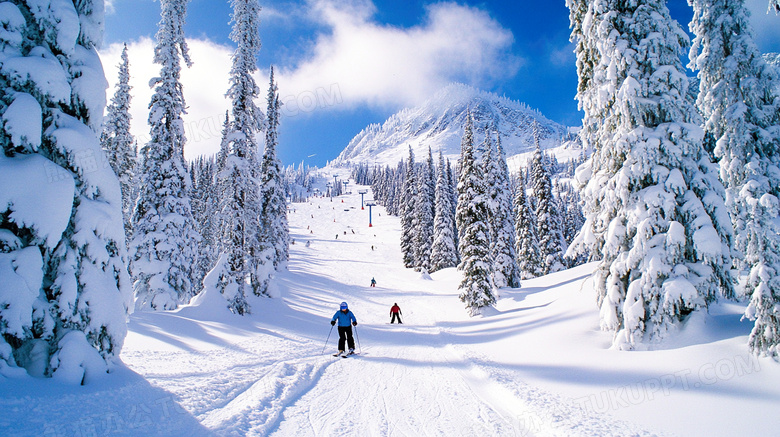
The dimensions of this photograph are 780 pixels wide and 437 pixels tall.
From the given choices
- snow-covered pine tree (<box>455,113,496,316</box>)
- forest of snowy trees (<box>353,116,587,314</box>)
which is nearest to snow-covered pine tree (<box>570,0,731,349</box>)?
snow-covered pine tree (<box>455,113,496,316</box>)

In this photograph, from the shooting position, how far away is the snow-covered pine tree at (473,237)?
2025 cm

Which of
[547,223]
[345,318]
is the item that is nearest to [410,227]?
[547,223]

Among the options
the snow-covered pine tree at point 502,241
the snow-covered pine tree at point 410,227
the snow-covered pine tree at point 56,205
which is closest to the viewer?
the snow-covered pine tree at point 56,205

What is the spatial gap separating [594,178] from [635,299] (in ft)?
11.7

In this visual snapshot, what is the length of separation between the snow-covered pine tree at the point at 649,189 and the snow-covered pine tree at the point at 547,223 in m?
28.7

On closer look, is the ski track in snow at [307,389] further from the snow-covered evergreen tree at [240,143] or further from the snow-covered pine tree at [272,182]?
the snow-covered pine tree at [272,182]

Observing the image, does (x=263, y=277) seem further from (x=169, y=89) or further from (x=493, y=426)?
(x=493, y=426)

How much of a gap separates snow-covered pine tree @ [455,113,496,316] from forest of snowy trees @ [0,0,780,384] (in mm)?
10468

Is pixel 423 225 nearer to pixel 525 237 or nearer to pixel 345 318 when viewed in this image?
pixel 525 237

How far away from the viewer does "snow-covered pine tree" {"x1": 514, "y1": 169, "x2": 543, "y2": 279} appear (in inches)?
1449

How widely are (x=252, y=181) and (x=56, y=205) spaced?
15007 millimetres

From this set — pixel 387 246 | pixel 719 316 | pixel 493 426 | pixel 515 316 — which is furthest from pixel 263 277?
pixel 387 246

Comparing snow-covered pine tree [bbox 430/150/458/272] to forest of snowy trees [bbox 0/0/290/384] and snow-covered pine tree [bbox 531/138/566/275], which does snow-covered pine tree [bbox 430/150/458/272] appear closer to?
snow-covered pine tree [bbox 531/138/566/275]

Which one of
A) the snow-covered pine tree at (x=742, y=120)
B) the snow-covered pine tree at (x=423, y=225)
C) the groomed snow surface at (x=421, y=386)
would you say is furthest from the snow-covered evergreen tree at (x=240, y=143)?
the snow-covered pine tree at (x=423, y=225)
